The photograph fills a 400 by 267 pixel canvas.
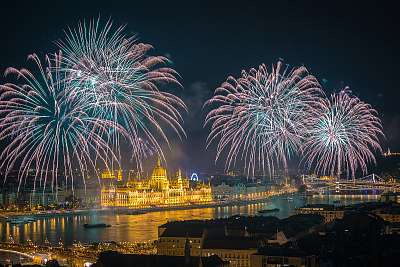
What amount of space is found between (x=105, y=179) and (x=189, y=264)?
121 feet

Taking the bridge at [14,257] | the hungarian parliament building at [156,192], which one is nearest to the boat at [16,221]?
the bridge at [14,257]

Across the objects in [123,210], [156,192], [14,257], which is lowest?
[14,257]

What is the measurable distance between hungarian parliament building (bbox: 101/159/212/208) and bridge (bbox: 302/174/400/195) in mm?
8223

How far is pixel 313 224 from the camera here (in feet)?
73.8

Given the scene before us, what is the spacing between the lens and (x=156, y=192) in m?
47.8

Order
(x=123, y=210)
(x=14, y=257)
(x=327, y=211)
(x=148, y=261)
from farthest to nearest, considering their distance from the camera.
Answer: (x=123, y=210), (x=327, y=211), (x=14, y=257), (x=148, y=261)

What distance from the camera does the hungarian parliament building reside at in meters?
45.2

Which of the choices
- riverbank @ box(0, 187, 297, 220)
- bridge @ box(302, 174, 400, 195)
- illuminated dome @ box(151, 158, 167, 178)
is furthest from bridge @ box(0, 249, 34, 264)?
illuminated dome @ box(151, 158, 167, 178)

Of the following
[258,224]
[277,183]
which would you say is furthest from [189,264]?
[277,183]

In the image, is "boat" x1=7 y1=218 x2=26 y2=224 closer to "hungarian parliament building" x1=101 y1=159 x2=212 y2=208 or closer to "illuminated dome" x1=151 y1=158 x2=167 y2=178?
"hungarian parliament building" x1=101 y1=159 x2=212 y2=208

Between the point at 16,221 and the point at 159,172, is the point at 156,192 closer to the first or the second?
the point at 159,172

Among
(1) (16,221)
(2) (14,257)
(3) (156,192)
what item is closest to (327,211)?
(1) (16,221)

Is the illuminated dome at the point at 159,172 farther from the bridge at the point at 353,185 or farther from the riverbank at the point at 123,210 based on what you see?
the bridge at the point at 353,185

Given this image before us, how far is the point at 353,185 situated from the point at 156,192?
1262cm
